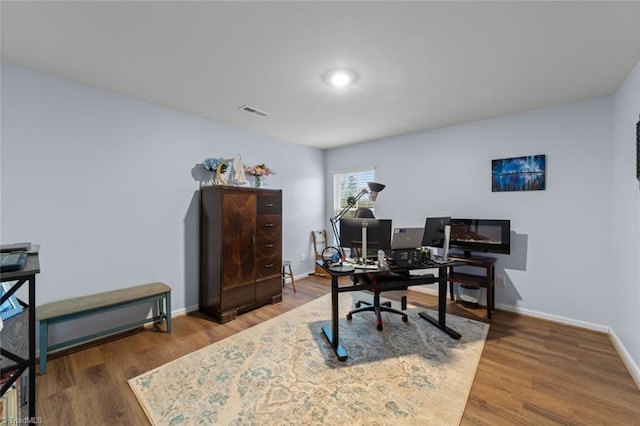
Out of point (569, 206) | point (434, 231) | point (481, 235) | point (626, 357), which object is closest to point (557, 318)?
point (626, 357)

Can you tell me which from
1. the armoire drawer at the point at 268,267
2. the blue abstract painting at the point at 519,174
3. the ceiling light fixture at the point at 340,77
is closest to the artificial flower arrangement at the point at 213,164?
the armoire drawer at the point at 268,267

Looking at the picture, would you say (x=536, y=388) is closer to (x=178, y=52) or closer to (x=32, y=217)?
(x=178, y=52)

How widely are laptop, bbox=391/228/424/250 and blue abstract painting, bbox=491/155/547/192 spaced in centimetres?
164

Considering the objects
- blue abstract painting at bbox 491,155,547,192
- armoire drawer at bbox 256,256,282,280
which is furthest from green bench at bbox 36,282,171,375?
blue abstract painting at bbox 491,155,547,192

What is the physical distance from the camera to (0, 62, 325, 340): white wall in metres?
2.23

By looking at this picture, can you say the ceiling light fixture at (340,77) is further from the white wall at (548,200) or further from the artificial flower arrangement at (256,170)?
the white wall at (548,200)

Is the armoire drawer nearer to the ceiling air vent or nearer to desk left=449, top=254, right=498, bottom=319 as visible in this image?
the ceiling air vent

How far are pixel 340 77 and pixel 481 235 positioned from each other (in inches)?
107

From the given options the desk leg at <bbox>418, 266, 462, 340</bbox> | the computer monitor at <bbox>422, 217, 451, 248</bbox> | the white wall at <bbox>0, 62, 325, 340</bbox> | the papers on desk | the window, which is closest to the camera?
the white wall at <bbox>0, 62, 325, 340</bbox>

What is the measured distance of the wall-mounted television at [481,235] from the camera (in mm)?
3207

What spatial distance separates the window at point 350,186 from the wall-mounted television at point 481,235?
162 centimetres

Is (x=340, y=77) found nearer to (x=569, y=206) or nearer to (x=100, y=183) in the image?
(x=100, y=183)

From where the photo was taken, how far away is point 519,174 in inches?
128

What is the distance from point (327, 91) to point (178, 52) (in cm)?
136
